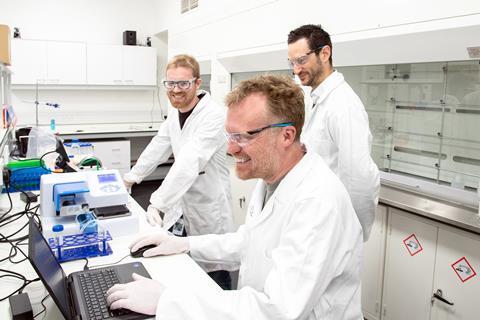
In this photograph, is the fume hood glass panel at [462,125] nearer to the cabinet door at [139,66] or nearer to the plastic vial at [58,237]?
the plastic vial at [58,237]

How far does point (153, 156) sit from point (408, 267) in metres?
1.50

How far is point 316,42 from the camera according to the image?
1.96 metres

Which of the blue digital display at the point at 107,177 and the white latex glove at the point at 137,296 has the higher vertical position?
the blue digital display at the point at 107,177

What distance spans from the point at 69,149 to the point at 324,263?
280 cm

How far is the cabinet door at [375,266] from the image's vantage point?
222 centimetres

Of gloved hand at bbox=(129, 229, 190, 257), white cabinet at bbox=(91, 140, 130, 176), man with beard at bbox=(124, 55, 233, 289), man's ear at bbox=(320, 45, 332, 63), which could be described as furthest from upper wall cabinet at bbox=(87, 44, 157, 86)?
gloved hand at bbox=(129, 229, 190, 257)

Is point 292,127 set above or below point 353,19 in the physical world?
below

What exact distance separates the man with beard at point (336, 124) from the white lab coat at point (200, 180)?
0.45 m

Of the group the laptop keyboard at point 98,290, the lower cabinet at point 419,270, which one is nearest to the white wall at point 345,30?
the lower cabinet at point 419,270

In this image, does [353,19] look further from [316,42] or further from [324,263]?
[324,263]

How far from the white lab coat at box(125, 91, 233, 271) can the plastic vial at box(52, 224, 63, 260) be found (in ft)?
1.63

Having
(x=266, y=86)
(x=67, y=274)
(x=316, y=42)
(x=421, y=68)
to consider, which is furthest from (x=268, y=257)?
(x=421, y=68)

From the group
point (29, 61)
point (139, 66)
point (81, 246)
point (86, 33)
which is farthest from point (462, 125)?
point (86, 33)

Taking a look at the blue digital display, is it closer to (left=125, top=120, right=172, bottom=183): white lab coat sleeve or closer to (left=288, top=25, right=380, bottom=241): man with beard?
(left=125, top=120, right=172, bottom=183): white lab coat sleeve
